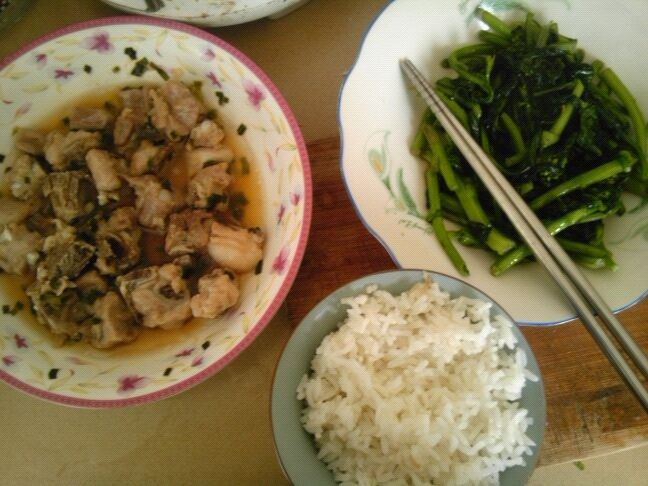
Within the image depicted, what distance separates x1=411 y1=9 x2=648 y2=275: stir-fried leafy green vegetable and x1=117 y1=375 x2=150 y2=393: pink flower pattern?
3.22ft

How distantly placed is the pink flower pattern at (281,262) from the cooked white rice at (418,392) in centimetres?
25

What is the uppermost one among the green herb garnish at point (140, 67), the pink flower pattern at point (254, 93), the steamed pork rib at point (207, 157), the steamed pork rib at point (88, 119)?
the green herb garnish at point (140, 67)

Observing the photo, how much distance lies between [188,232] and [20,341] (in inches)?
24.0

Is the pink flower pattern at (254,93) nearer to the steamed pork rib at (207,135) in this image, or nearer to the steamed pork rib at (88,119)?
the steamed pork rib at (207,135)

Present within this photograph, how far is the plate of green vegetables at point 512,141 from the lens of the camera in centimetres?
137

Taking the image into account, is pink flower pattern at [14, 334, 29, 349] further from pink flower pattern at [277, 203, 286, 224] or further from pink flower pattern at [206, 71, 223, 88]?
pink flower pattern at [206, 71, 223, 88]

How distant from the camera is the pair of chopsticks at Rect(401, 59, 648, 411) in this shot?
1.16m

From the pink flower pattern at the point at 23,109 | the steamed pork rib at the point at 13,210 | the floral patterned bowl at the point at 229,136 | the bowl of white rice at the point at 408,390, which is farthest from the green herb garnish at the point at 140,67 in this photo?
the bowl of white rice at the point at 408,390

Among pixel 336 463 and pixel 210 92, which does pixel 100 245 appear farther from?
pixel 336 463

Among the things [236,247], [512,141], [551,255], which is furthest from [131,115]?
[551,255]

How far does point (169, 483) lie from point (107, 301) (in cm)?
62

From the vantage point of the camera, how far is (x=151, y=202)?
65.2 inches

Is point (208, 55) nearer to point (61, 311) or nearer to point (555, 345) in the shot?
point (61, 311)

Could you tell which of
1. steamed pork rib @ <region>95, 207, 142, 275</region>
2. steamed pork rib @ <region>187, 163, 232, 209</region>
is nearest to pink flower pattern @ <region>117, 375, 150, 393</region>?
steamed pork rib @ <region>95, 207, 142, 275</region>
